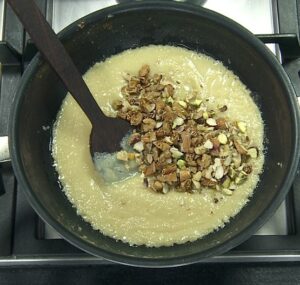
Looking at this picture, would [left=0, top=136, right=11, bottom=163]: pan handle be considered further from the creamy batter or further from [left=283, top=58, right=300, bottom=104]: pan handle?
[left=283, top=58, right=300, bottom=104]: pan handle

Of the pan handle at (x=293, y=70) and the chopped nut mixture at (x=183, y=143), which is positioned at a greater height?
the pan handle at (x=293, y=70)

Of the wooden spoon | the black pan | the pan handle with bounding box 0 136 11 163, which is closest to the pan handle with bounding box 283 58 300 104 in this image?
the black pan

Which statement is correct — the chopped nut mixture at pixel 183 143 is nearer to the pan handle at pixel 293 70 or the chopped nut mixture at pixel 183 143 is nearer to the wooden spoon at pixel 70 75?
the wooden spoon at pixel 70 75

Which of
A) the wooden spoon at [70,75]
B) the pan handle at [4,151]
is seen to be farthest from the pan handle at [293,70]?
the pan handle at [4,151]

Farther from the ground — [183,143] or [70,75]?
[70,75]

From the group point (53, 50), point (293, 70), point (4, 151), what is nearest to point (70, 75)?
point (53, 50)

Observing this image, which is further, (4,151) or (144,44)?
(144,44)

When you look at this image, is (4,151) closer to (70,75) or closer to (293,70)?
(70,75)
